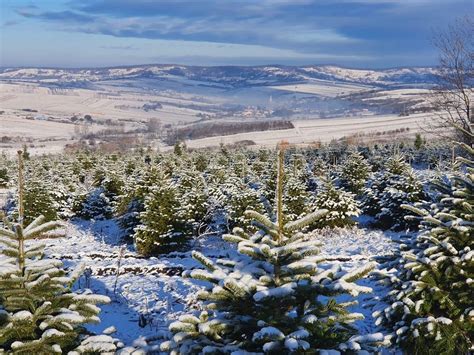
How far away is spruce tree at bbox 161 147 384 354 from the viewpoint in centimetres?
382

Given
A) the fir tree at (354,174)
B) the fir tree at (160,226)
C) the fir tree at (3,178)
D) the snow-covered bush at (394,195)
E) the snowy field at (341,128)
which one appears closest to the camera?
the fir tree at (160,226)

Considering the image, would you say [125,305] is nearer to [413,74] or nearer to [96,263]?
[96,263]

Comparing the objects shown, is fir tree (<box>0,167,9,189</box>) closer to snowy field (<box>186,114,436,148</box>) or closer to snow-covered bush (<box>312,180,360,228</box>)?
A: snowy field (<box>186,114,436,148</box>)

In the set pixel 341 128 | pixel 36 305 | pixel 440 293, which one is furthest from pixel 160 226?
pixel 341 128

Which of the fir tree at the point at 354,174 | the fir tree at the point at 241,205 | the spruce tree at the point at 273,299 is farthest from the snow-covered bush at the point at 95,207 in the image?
the spruce tree at the point at 273,299

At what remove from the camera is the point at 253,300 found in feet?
12.9

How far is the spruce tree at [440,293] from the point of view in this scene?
5660 millimetres

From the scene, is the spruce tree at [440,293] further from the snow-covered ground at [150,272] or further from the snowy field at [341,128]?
the snowy field at [341,128]

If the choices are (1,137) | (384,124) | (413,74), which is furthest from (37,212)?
(413,74)

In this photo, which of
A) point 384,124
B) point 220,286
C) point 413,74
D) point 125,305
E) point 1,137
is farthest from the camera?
point 413,74

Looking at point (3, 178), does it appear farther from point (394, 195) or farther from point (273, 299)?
point (273, 299)

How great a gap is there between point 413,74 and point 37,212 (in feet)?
629

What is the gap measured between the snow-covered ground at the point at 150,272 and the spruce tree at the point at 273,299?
10.1ft

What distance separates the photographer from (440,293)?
18.8ft
